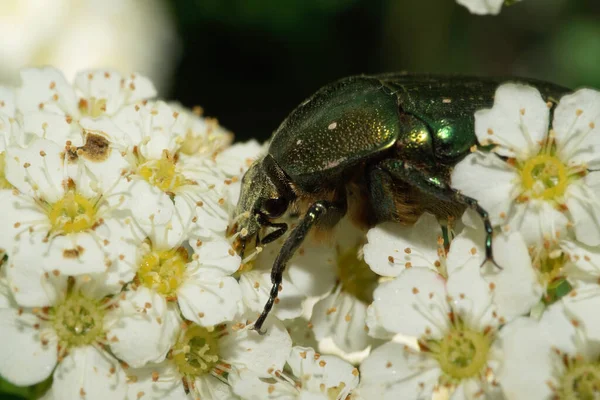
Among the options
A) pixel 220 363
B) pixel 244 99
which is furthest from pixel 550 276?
pixel 244 99

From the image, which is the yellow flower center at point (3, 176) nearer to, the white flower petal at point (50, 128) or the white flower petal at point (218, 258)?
the white flower petal at point (50, 128)

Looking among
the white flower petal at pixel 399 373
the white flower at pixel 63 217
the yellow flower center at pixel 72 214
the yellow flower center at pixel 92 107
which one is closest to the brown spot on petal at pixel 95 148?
the white flower at pixel 63 217

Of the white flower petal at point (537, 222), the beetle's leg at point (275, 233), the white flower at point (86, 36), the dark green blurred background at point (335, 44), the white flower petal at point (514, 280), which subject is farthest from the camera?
the dark green blurred background at point (335, 44)

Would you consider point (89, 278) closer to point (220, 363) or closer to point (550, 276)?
point (220, 363)

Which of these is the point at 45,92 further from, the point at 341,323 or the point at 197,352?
the point at 341,323

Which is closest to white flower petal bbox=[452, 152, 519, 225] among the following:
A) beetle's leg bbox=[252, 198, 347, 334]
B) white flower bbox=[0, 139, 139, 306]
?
beetle's leg bbox=[252, 198, 347, 334]

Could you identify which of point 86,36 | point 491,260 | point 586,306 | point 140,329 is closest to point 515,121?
point 491,260
